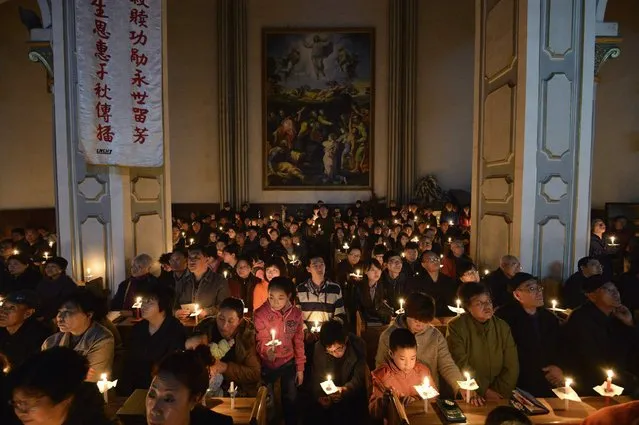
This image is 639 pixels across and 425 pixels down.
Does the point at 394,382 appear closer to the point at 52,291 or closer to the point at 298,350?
the point at 298,350

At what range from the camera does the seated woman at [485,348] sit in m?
3.15

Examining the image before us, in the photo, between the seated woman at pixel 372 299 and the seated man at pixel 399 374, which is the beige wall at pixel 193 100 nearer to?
the seated woman at pixel 372 299

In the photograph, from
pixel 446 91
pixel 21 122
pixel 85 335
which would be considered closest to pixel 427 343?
pixel 85 335

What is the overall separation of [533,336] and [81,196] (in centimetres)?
581

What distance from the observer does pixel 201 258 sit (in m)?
Result: 4.64

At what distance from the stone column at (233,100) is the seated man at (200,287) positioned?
9.93 m

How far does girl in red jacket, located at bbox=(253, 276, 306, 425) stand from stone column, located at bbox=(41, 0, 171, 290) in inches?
133

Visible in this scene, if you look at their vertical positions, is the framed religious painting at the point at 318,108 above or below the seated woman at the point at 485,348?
above

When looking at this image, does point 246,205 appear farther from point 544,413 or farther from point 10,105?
point 544,413

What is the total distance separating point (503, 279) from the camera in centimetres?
517

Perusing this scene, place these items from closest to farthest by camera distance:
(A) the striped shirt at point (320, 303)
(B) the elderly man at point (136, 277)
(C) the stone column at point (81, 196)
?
(A) the striped shirt at point (320, 303) < (B) the elderly man at point (136, 277) < (C) the stone column at point (81, 196)

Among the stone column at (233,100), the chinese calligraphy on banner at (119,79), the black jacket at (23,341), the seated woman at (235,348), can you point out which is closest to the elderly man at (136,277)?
the chinese calligraphy on banner at (119,79)

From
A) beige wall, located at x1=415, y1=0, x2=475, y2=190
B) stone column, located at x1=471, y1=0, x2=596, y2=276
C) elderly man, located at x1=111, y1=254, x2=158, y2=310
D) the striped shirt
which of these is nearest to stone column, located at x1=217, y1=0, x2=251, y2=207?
beige wall, located at x1=415, y1=0, x2=475, y2=190

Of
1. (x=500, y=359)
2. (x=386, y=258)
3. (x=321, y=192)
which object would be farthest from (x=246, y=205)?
(x=500, y=359)
